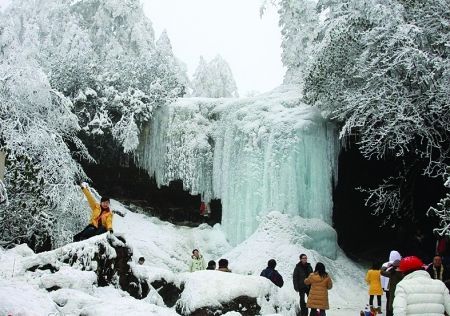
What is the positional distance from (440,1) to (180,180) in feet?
36.7

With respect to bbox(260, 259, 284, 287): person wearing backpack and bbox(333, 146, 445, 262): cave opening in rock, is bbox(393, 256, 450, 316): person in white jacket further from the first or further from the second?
bbox(333, 146, 445, 262): cave opening in rock

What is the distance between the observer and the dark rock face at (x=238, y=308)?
8.14m

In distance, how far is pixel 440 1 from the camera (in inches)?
506

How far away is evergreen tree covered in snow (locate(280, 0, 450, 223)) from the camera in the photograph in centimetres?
1249

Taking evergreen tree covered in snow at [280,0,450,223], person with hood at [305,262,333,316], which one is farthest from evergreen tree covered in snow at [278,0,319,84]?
person with hood at [305,262,333,316]

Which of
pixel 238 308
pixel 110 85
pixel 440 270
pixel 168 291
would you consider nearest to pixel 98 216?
pixel 168 291

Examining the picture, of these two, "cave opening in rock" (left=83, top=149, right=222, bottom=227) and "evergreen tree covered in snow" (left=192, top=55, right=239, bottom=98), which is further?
"evergreen tree covered in snow" (left=192, top=55, right=239, bottom=98)

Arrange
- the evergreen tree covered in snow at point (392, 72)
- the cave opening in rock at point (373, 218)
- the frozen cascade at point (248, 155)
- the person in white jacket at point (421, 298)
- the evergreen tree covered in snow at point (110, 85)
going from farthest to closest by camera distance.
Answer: the evergreen tree covered in snow at point (110, 85) < the cave opening in rock at point (373, 218) < the frozen cascade at point (248, 155) < the evergreen tree covered in snow at point (392, 72) < the person in white jacket at point (421, 298)

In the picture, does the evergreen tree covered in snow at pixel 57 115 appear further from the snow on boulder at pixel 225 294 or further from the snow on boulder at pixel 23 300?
the snow on boulder at pixel 225 294

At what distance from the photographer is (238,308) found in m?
8.31

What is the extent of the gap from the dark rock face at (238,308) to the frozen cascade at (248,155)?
7.29 metres

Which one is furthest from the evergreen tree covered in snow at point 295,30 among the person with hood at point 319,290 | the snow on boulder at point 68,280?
the snow on boulder at point 68,280

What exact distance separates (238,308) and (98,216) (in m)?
2.75

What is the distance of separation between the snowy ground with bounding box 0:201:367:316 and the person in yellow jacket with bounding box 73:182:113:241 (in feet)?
1.36
